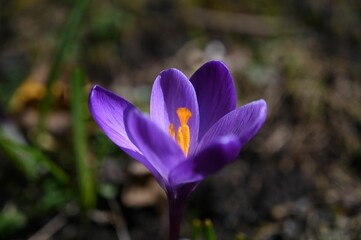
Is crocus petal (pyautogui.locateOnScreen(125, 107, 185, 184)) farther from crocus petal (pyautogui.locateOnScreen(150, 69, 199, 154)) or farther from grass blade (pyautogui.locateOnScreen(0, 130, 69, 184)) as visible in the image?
grass blade (pyautogui.locateOnScreen(0, 130, 69, 184))

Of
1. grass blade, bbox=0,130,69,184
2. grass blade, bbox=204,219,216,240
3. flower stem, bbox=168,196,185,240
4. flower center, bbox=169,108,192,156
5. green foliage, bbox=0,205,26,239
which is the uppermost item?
flower center, bbox=169,108,192,156

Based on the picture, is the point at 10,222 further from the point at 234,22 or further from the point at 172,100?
the point at 234,22

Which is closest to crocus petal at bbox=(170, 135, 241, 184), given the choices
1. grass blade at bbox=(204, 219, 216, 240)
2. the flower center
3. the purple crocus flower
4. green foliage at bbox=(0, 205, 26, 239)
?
the purple crocus flower

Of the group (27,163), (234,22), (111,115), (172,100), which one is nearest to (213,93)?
(172,100)

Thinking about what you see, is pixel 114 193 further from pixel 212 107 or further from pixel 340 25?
pixel 340 25

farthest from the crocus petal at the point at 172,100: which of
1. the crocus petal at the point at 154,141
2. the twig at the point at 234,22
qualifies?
the twig at the point at 234,22

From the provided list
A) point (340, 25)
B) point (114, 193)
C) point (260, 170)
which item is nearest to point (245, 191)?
point (260, 170)
